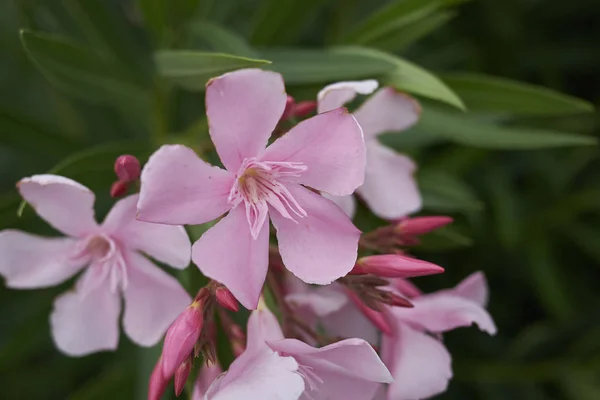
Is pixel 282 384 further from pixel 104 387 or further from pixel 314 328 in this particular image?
pixel 104 387

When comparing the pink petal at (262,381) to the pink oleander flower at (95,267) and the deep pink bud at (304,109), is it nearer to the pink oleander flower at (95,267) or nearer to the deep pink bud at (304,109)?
the pink oleander flower at (95,267)

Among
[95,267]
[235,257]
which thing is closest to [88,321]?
[95,267]

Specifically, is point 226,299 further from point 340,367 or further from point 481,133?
point 481,133

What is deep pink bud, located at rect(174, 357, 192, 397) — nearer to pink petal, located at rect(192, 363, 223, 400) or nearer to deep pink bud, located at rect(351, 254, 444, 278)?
pink petal, located at rect(192, 363, 223, 400)

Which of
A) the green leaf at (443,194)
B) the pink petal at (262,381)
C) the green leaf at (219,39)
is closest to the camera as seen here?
the pink petal at (262,381)

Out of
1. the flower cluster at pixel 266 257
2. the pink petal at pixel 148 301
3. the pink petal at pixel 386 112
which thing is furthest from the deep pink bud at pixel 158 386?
the pink petal at pixel 386 112

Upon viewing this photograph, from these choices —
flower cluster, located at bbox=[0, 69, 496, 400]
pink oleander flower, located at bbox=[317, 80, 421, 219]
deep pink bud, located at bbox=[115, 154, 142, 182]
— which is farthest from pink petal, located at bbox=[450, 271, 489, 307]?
deep pink bud, located at bbox=[115, 154, 142, 182]
